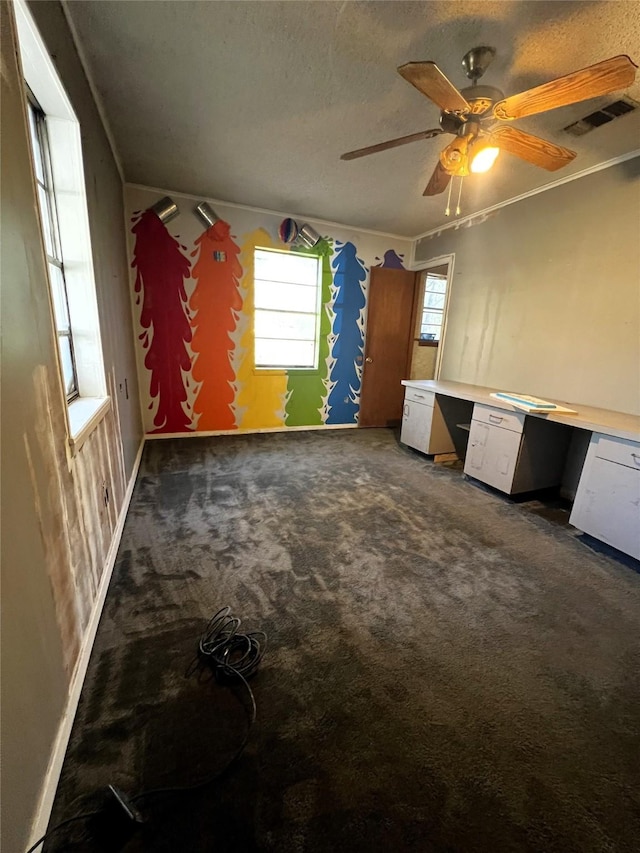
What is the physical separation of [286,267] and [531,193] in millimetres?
2577

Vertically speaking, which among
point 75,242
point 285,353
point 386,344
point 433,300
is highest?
point 433,300

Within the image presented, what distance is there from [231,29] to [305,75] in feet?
1.37

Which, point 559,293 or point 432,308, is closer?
point 559,293

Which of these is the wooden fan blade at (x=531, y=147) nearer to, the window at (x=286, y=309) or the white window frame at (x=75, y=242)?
the white window frame at (x=75, y=242)

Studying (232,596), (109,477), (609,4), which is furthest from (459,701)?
(609,4)

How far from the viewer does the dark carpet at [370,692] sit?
2.95 ft

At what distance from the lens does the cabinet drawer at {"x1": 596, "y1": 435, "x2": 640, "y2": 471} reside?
6.47 ft

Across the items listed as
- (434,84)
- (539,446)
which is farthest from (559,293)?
(434,84)

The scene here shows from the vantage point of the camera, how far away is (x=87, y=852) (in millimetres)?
812

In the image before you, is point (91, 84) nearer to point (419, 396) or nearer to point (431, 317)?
point (419, 396)

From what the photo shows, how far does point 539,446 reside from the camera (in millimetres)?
2736

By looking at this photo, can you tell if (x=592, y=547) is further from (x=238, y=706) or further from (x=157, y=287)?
(x=157, y=287)

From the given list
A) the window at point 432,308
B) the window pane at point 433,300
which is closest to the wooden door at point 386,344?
the window at point 432,308

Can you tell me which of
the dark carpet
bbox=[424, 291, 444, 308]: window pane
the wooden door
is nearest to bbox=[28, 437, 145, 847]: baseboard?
the dark carpet
